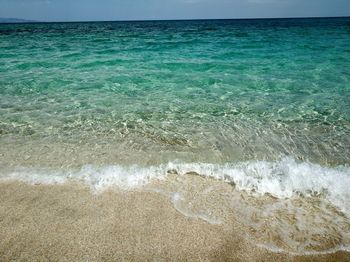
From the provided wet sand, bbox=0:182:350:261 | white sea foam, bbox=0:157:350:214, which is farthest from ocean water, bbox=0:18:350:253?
wet sand, bbox=0:182:350:261

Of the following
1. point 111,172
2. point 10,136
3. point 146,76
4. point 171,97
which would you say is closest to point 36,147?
point 10,136

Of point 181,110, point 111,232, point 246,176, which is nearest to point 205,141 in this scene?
point 246,176

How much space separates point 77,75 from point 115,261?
8.96 m

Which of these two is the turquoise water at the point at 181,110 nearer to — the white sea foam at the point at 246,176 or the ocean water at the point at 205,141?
the ocean water at the point at 205,141

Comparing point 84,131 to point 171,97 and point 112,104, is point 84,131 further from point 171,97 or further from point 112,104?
point 171,97

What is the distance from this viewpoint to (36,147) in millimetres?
4875

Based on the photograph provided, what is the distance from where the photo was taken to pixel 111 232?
298 cm

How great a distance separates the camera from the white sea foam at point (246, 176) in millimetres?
3684

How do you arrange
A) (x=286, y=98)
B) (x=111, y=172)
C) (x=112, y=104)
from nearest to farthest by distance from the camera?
(x=111, y=172)
(x=112, y=104)
(x=286, y=98)

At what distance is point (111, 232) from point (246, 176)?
2.07 m

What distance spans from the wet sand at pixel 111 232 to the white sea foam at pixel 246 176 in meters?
0.35

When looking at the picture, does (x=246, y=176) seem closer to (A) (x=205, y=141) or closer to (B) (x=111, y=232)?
(A) (x=205, y=141)

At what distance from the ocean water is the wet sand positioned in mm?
214

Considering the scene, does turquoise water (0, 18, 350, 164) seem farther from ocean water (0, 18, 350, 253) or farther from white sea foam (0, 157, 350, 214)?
white sea foam (0, 157, 350, 214)
